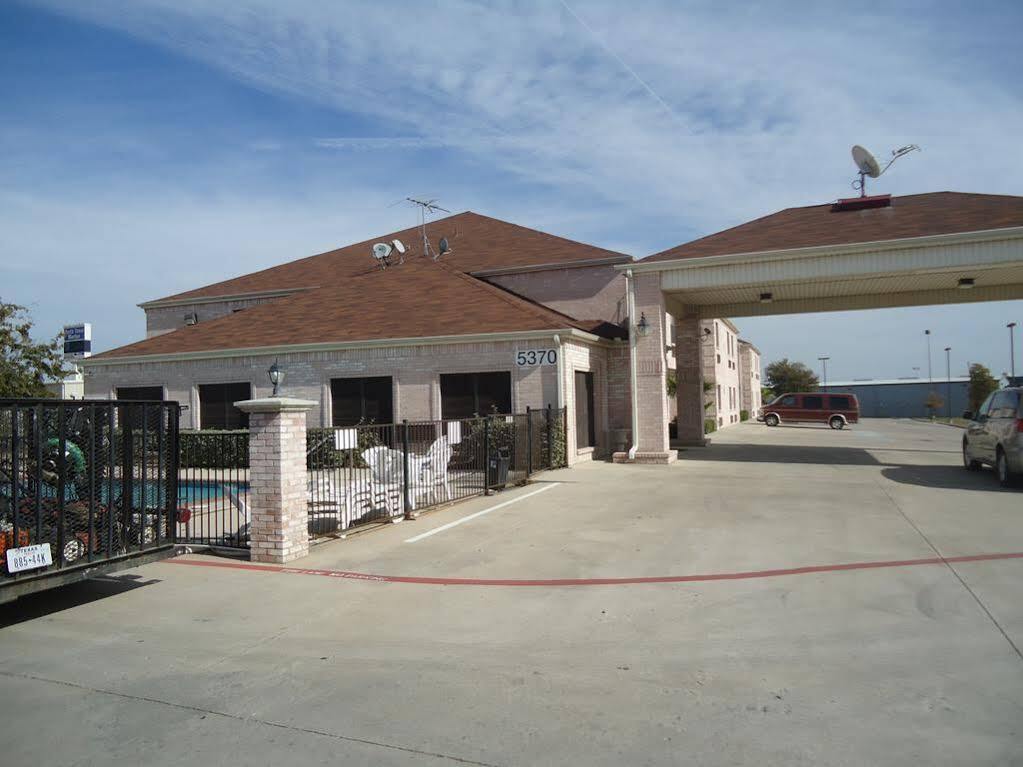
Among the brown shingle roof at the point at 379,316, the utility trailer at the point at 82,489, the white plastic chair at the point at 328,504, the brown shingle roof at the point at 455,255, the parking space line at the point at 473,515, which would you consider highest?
the brown shingle roof at the point at 455,255

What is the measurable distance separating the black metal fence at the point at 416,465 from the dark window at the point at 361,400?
396 centimetres

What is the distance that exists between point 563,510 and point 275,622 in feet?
19.9

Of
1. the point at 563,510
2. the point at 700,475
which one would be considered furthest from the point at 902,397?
the point at 563,510

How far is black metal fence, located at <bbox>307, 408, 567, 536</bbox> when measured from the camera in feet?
33.0

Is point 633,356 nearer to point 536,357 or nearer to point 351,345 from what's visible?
point 536,357

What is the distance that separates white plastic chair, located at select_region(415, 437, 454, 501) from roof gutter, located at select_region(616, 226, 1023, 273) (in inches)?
348

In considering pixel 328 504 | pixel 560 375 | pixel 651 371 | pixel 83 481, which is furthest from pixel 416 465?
pixel 651 371

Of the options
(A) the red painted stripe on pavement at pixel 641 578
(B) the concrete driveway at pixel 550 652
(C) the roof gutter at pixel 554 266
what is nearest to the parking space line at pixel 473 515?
(B) the concrete driveway at pixel 550 652

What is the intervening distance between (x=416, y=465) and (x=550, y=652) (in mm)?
6789

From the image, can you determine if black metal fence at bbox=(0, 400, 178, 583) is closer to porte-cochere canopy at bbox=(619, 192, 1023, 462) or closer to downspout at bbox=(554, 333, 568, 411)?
downspout at bbox=(554, 333, 568, 411)

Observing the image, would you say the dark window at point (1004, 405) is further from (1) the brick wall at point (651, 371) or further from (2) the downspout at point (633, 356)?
(2) the downspout at point (633, 356)

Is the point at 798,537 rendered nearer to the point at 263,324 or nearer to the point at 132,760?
the point at 132,760

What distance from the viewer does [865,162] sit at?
20203 mm

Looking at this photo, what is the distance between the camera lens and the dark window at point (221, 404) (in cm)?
2228
